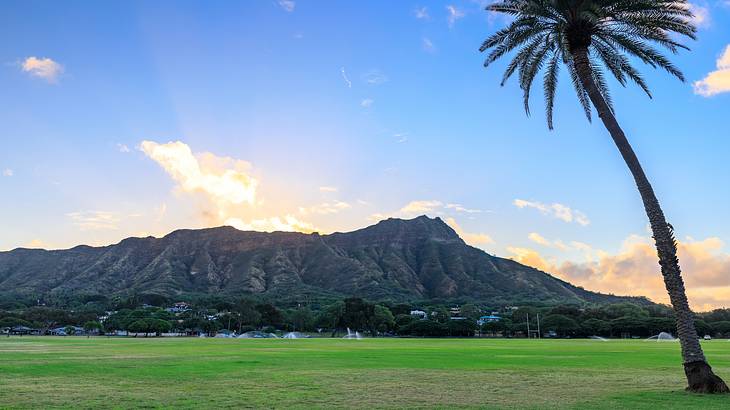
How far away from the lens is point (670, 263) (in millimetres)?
20172

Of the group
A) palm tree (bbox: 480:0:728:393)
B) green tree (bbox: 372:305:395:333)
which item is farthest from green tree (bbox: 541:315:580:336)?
palm tree (bbox: 480:0:728:393)

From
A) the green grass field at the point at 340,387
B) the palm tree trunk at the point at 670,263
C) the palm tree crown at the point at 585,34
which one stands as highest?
the palm tree crown at the point at 585,34

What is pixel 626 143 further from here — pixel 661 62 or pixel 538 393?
pixel 538 393

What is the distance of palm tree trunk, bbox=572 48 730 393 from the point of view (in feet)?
63.5

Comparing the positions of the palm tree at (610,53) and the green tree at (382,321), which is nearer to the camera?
the palm tree at (610,53)

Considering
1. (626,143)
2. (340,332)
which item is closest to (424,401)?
(626,143)

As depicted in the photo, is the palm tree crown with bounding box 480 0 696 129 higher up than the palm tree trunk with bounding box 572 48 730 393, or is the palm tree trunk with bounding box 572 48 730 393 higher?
the palm tree crown with bounding box 480 0 696 129

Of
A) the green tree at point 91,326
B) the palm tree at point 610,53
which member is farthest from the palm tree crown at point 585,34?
the green tree at point 91,326

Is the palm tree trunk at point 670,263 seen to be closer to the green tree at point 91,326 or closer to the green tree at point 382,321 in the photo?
the green tree at point 382,321

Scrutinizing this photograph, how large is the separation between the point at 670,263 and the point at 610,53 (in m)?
9.24

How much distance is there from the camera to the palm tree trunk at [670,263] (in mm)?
19359

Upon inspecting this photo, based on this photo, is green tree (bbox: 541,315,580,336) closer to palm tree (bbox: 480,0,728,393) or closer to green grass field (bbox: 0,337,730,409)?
green grass field (bbox: 0,337,730,409)

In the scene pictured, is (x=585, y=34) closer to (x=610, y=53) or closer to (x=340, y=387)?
(x=610, y=53)

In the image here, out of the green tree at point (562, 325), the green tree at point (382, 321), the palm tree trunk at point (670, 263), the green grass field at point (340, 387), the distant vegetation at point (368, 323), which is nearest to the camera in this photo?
the green grass field at point (340, 387)
